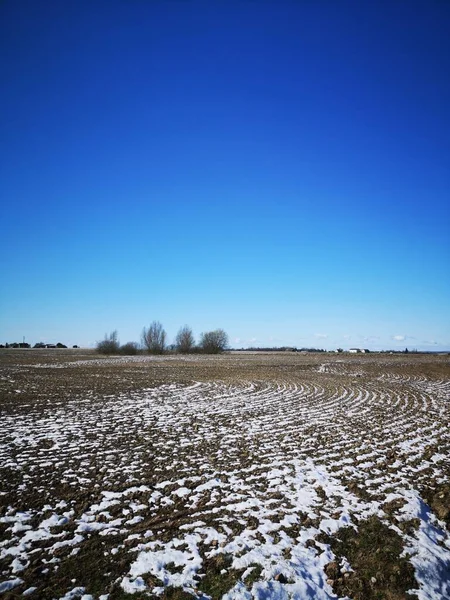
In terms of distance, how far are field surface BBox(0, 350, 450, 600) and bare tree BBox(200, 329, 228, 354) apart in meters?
104

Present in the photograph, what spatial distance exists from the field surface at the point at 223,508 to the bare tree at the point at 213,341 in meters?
104

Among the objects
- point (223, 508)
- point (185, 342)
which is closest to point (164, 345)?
point (185, 342)

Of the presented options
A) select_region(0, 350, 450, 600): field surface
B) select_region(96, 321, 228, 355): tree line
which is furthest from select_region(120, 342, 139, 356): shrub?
select_region(0, 350, 450, 600): field surface

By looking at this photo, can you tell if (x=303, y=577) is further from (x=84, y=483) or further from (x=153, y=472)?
(x=84, y=483)

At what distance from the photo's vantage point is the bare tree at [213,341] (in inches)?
4638

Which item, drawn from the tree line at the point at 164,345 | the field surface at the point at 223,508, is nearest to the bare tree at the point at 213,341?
the tree line at the point at 164,345

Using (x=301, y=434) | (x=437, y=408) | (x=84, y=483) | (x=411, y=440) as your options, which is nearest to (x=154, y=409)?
(x=301, y=434)

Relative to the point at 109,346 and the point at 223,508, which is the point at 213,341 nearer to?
the point at 109,346

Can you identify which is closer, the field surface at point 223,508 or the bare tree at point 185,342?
the field surface at point 223,508

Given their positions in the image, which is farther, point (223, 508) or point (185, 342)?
point (185, 342)

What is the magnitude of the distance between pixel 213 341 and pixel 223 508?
112940 mm

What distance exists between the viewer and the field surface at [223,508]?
187 inches

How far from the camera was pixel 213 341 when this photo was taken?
Result: 391ft

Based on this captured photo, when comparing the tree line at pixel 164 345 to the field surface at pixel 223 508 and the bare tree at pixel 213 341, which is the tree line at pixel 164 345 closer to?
the bare tree at pixel 213 341
